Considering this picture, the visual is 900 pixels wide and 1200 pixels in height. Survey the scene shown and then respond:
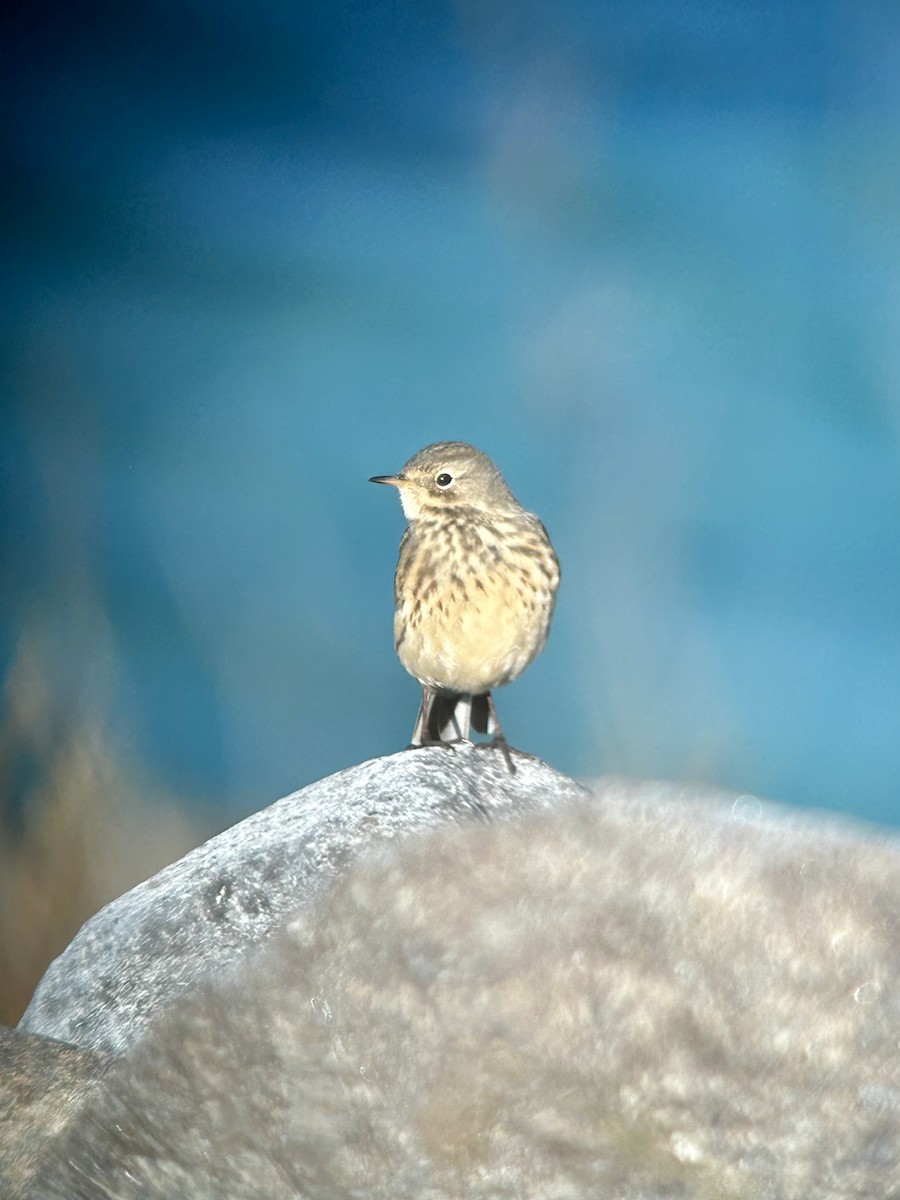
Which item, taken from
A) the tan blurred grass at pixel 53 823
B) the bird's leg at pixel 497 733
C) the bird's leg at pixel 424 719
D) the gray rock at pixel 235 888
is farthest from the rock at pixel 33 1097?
the tan blurred grass at pixel 53 823

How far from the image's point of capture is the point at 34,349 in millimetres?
5621

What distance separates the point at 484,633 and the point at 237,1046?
1.80 meters

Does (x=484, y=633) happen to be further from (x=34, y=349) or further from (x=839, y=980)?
(x=34, y=349)

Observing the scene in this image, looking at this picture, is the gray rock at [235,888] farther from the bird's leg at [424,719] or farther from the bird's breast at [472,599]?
the bird's leg at [424,719]

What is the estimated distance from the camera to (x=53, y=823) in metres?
5.65

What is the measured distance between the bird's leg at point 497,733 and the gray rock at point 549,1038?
4.49 ft

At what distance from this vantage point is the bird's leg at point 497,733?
4387 millimetres

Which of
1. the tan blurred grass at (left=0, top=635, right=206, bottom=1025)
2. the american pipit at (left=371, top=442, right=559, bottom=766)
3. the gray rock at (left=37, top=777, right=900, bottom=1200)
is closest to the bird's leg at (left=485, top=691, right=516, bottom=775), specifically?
the american pipit at (left=371, top=442, right=559, bottom=766)

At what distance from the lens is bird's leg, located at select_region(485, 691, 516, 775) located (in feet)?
14.4

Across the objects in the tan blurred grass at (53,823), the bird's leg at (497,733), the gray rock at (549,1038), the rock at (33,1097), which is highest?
the bird's leg at (497,733)

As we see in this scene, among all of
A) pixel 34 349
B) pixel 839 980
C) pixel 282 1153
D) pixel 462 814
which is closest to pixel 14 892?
pixel 34 349

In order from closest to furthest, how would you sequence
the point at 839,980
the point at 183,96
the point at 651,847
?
the point at 839,980, the point at 651,847, the point at 183,96

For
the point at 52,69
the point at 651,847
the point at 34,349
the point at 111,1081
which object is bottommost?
the point at 111,1081

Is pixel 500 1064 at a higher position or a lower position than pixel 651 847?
lower
